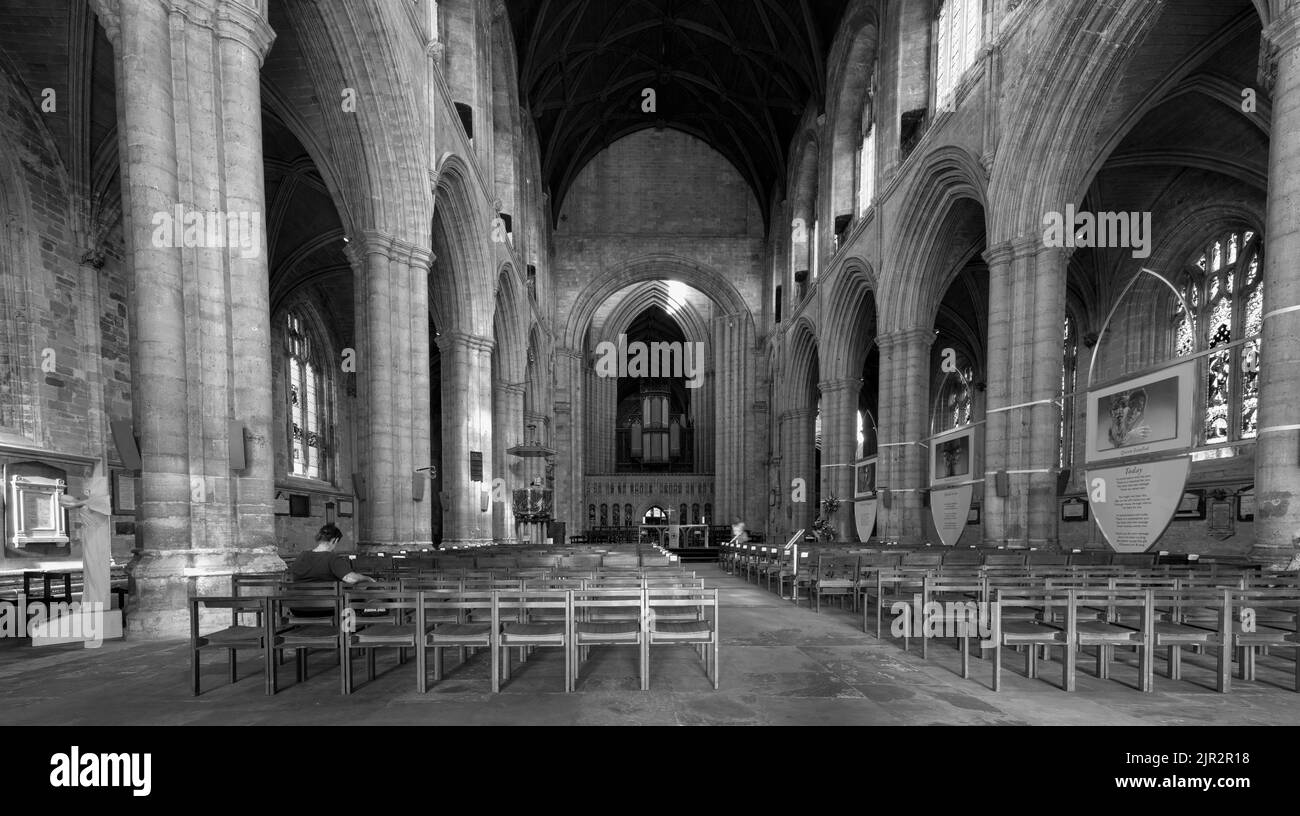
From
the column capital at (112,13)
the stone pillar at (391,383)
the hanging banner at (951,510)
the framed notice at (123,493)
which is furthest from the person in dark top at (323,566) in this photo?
the hanging banner at (951,510)

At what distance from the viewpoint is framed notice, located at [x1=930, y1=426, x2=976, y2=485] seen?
1531 centimetres

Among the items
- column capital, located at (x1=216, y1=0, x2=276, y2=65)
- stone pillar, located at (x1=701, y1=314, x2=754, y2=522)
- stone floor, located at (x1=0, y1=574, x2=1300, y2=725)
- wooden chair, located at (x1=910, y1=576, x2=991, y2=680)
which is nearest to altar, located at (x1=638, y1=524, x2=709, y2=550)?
stone pillar, located at (x1=701, y1=314, x2=754, y2=522)

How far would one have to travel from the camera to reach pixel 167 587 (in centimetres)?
670

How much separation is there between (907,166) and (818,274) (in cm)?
901

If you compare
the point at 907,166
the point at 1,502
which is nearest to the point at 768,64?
the point at 907,166

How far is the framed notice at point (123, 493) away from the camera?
520 inches

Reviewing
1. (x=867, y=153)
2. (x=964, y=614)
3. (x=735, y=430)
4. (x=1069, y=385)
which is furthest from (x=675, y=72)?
(x=964, y=614)

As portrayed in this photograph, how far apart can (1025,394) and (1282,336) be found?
19.2 ft

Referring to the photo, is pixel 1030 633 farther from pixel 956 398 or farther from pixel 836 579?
pixel 956 398

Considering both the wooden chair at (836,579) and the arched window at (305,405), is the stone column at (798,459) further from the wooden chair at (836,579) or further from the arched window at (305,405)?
the arched window at (305,405)

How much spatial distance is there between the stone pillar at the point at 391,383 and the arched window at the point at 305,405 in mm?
12318

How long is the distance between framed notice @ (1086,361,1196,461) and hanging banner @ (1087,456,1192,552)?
0.26m

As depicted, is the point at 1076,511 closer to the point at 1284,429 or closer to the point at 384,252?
the point at 1284,429

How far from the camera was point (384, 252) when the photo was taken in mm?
12852
